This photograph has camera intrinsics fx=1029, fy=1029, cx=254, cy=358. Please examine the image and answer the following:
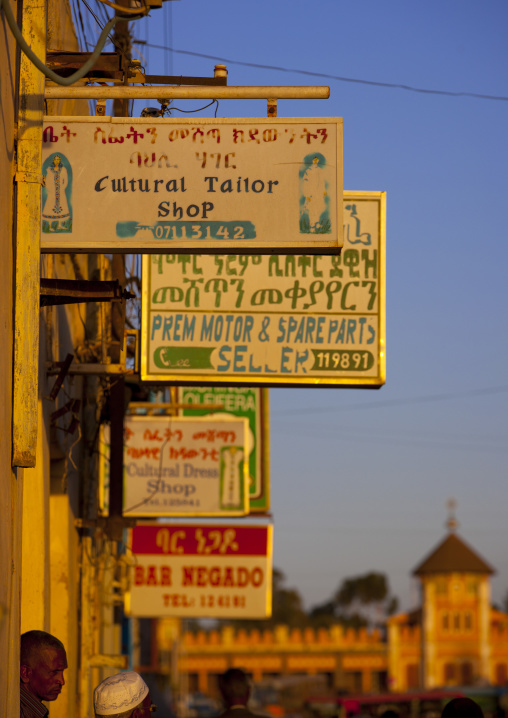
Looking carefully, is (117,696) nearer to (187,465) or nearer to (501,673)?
(187,465)

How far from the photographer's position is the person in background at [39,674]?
483cm

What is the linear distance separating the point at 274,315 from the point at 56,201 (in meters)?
3.09

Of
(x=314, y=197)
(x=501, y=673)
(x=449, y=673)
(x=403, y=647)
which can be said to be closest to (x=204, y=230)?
(x=314, y=197)

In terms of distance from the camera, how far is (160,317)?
784 centimetres

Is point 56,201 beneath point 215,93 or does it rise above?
beneath

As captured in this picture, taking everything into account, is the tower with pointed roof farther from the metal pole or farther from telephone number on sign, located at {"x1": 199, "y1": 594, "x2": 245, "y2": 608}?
the metal pole

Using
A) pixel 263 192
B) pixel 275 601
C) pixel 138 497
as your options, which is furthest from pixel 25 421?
pixel 275 601

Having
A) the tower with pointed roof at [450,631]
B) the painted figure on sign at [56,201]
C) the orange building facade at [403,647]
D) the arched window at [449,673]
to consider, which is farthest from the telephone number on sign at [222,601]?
the arched window at [449,673]

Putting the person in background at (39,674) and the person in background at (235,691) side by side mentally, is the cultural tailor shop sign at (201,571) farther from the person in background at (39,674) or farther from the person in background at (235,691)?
the person in background at (39,674)

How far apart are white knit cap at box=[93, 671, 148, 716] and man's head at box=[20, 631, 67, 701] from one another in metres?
0.51

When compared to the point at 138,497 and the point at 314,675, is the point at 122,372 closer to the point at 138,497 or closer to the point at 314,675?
the point at 138,497

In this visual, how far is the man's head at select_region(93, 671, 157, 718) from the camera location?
433 cm

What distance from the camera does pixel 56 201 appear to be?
505cm

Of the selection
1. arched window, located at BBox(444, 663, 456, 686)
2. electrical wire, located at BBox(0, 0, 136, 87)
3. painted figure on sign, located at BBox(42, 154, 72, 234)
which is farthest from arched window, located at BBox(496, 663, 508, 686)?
electrical wire, located at BBox(0, 0, 136, 87)
